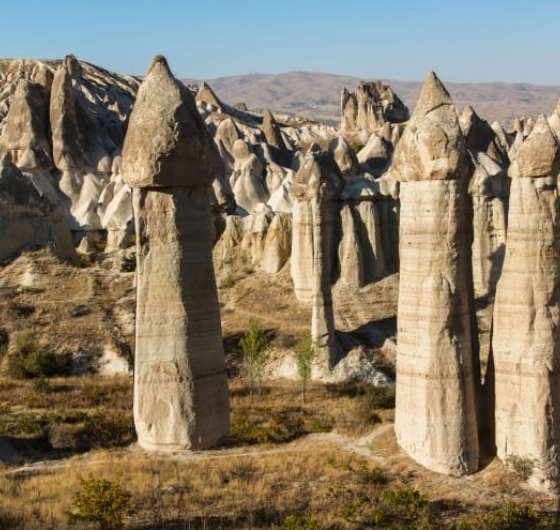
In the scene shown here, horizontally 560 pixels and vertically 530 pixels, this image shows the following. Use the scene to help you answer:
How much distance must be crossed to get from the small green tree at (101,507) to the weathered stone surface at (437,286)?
4.86m

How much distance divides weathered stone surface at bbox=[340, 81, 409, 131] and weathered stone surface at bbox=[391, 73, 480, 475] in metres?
69.1

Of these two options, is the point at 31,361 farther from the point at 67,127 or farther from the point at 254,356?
the point at 67,127

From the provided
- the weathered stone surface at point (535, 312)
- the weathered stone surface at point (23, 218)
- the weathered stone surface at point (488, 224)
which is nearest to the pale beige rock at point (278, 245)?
the weathered stone surface at point (488, 224)

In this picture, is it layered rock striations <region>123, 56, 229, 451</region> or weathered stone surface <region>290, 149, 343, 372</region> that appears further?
weathered stone surface <region>290, 149, 343, 372</region>

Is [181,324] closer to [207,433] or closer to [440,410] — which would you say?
[207,433]

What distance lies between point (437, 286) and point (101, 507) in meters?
5.82

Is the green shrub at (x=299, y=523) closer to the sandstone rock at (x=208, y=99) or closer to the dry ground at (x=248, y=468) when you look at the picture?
the dry ground at (x=248, y=468)

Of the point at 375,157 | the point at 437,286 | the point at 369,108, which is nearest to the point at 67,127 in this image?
the point at 375,157

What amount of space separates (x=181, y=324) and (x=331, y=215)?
1347 centimetres

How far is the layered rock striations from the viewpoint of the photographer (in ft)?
44.2

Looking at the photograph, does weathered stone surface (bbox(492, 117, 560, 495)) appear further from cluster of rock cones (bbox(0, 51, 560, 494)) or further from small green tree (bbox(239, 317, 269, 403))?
small green tree (bbox(239, 317, 269, 403))

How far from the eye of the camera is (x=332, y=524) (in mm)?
11297

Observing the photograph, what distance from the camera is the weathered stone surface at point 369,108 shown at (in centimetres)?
8231

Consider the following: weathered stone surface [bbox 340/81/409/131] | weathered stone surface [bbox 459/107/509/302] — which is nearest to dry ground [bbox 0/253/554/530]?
weathered stone surface [bbox 459/107/509/302]
